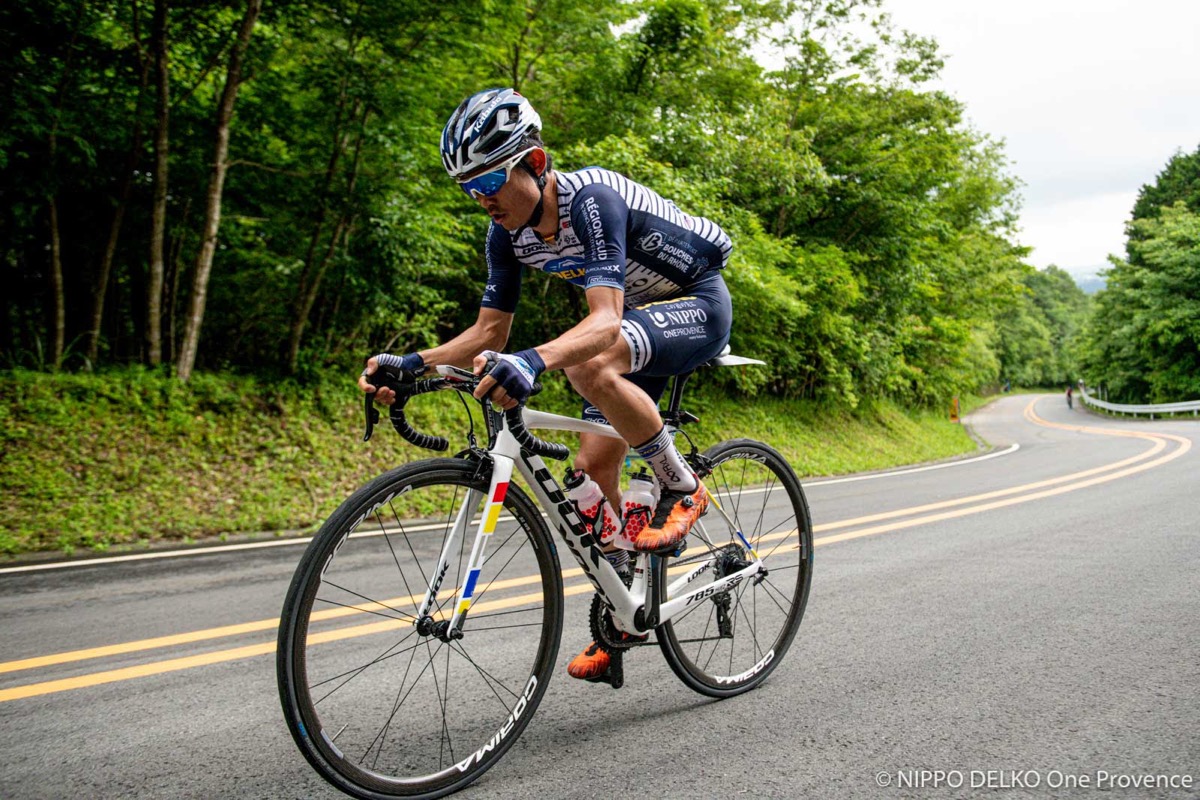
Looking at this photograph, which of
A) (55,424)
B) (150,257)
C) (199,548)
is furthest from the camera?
(150,257)

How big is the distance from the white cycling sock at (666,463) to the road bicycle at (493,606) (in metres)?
0.20

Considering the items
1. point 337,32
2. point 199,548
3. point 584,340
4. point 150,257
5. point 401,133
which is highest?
point 337,32

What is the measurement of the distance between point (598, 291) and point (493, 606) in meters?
2.13

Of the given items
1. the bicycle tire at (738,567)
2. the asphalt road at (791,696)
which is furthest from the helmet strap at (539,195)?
the asphalt road at (791,696)

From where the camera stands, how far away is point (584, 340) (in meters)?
2.15

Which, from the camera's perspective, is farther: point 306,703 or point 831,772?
point 831,772

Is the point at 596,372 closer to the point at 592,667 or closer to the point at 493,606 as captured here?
the point at 592,667

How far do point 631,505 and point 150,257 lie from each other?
7.58 metres

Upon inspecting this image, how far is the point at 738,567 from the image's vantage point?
313cm

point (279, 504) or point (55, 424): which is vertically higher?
point (55, 424)

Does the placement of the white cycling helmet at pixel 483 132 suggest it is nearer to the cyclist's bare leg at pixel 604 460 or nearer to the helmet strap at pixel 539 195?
the helmet strap at pixel 539 195

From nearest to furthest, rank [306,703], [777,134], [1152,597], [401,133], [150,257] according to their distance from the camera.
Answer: [306,703], [1152,597], [150,257], [401,133], [777,134]

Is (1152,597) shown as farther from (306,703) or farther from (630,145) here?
(630,145)

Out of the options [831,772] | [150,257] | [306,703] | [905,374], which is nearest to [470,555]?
[306,703]
